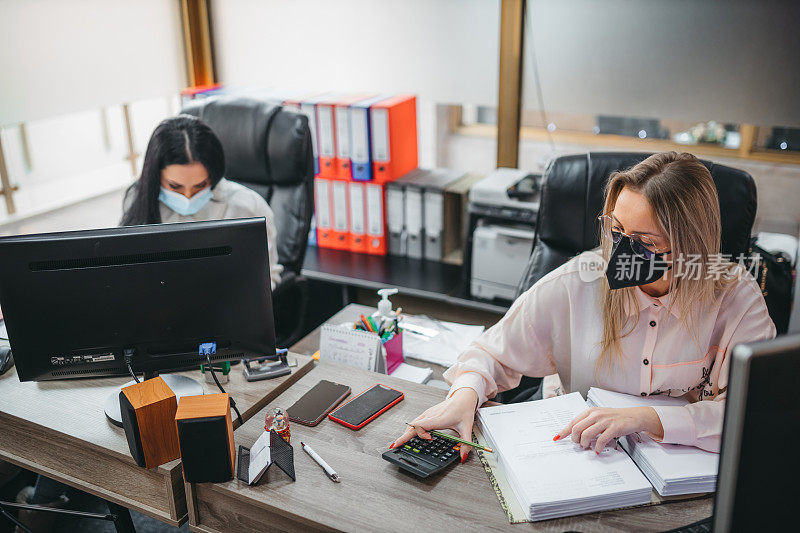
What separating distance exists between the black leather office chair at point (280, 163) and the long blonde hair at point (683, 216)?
1226 millimetres

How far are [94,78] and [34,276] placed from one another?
1.98m

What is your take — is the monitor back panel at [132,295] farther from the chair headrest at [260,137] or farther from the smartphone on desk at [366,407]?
the chair headrest at [260,137]

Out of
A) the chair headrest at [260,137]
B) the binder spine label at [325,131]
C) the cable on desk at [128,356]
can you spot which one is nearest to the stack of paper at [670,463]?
the cable on desk at [128,356]

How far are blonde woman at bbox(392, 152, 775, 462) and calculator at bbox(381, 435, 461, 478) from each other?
0.02 m

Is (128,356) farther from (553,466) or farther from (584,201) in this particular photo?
(584,201)

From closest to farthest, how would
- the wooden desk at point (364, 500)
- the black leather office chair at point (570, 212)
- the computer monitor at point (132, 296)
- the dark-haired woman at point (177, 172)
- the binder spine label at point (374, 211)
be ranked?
1. the wooden desk at point (364, 500)
2. the computer monitor at point (132, 296)
3. the black leather office chair at point (570, 212)
4. the dark-haired woman at point (177, 172)
5. the binder spine label at point (374, 211)

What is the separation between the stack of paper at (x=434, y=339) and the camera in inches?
73.2

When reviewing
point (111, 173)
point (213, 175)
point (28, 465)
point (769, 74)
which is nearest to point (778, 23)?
point (769, 74)

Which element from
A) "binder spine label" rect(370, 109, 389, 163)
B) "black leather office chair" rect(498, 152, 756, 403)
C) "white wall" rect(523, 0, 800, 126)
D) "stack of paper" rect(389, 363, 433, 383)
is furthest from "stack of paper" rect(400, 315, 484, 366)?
"white wall" rect(523, 0, 800, 126)

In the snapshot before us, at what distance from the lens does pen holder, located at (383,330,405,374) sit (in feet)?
5.76

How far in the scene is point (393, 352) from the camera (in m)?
1.78

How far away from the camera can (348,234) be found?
9.88 ft

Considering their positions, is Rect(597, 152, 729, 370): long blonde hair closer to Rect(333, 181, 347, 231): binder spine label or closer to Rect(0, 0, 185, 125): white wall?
Result: Rect(333, 181, 347, 231): binder spine label

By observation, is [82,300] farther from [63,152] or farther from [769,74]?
[769,74]
